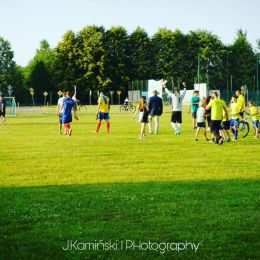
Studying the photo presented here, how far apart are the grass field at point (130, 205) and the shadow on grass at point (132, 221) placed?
0.01m

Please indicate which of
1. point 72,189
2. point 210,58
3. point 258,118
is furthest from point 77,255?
point 210,58

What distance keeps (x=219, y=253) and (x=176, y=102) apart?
56.9ft

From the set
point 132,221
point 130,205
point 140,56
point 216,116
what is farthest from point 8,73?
point 132,221

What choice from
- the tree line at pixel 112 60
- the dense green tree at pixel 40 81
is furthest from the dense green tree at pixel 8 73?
the dense green tree at pixel 40 81

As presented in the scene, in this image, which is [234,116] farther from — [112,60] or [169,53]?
[112,60]

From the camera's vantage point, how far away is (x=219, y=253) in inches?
224

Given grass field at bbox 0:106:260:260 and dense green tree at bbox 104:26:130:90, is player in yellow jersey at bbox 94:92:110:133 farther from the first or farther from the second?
dense green tree at bbox 104:26:130:90

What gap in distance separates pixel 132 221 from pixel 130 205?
100 cm

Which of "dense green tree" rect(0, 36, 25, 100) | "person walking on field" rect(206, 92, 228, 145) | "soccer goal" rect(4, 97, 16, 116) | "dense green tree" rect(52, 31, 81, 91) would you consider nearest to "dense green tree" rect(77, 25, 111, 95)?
"dense green tree" rect(52, 31, 81, 91)

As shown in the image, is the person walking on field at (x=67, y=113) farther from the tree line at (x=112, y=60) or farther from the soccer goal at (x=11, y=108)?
the tree line at (x=112, y=60)

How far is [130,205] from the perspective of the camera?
812 cm

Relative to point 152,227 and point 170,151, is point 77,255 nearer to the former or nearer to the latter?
point 152,227

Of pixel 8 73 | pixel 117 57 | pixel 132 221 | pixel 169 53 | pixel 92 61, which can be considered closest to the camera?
pixel 132 221

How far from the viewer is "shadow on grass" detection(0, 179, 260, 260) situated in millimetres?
5836
